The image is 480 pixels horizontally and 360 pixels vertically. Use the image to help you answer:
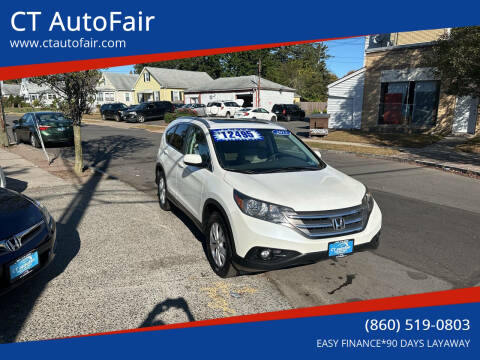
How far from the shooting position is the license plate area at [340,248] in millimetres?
3641

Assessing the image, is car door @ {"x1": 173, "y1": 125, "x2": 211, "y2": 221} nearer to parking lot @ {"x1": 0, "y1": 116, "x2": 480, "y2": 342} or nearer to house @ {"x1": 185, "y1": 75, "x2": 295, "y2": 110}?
parking lot @ {"x1": 0, "y1": 116, "x2": 480, "y2": 342}

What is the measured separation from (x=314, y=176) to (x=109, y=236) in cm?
314

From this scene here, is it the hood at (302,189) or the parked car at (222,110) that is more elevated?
the parked car at (222,110)

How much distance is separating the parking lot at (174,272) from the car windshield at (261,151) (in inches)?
50.3

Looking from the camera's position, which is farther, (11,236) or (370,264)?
(370,264)

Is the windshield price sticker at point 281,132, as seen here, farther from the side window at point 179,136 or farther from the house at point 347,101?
the house at point 347,101

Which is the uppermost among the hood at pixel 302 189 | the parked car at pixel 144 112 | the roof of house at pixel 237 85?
the roof of house at pixel 237 85

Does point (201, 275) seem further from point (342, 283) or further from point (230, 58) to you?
point (230, 58)

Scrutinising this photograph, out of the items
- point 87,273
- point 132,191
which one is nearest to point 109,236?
point 87,273

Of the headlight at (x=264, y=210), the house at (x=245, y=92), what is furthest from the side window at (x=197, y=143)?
the house at (x=245, y=92)

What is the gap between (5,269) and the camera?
10.2ft

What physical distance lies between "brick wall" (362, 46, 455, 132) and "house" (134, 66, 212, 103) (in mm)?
31839

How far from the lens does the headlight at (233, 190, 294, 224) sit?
358 cm

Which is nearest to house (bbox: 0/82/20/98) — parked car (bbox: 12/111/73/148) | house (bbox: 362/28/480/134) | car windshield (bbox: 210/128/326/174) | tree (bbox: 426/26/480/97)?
parked car (bbox: 12/111/73/148)
